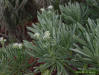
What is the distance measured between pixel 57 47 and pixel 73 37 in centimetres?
13

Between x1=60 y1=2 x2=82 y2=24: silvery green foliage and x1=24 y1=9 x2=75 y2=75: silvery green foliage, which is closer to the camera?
x1=24 y1=9 x2=75 y2=75: silvery green foliage

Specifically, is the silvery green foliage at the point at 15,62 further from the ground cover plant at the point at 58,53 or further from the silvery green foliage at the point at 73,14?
the silvery green foliage at the point at 73,14

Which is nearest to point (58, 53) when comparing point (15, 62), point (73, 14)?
point (15, 62)

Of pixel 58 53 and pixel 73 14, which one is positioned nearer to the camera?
pixel 58 53

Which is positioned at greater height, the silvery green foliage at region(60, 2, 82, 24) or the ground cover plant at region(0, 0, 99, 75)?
the silvery green foliage at region(60, 2, 82, 24)

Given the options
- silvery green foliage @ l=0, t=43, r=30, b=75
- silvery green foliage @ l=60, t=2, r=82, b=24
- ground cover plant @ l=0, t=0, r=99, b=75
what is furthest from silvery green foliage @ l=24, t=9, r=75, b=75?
silvery green foliage @ l=60, t=2, r=82, b=24

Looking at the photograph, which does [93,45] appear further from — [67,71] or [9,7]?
[9,7]

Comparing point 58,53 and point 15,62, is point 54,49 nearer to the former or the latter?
point 58,53

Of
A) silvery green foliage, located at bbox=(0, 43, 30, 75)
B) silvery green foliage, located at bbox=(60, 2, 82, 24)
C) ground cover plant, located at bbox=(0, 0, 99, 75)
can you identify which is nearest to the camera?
ground cover plant, located at bbox=(0, 0, 99, 75)

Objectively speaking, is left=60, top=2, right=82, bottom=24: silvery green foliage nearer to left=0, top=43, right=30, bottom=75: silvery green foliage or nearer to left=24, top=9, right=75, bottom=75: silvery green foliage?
left=24, top=9, right=75, bottom=75: silvery green foliage

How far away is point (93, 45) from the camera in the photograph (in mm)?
917

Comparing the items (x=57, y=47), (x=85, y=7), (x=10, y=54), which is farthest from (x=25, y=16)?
(x=57, y=47)

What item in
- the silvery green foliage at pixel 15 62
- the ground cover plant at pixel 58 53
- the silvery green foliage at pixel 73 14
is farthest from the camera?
the silvery green foliage at pixel 73 14

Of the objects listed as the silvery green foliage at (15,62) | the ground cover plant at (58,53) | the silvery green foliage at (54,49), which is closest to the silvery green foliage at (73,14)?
the ground cover plant at (58,53)
